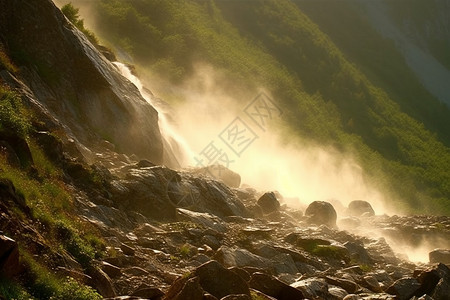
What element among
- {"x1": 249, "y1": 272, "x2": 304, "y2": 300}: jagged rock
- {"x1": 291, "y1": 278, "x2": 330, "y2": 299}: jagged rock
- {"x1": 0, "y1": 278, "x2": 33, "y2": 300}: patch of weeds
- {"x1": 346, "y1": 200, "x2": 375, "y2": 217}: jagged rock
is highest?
{"x1": 346, "y1": 200, "x2": 375, "y2": 217}: jagged rock

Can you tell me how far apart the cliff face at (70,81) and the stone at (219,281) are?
11953 mm

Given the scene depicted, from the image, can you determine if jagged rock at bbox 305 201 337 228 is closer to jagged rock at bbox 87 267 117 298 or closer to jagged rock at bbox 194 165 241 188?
jagged rock at bbox 194 165 241 188

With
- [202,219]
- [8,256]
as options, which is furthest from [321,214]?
[8,256]

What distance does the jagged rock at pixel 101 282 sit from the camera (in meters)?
13.0

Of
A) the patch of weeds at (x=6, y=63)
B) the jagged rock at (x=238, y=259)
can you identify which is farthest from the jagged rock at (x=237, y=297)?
the patch of weeds at (x=6, y=63)

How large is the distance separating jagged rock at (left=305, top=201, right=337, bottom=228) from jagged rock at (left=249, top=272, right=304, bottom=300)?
19.2m

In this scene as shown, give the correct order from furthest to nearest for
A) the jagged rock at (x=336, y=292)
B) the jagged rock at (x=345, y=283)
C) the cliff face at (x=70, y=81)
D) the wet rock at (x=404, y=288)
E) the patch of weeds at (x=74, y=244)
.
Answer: the cliff face at (x=70, y=81) → the wet rock at (x=404, y=288) → the jagged rock at (x=345, y=283) → the jagged rock at (x=336, y=292) → the patch of weeds at (x=74, y=244)

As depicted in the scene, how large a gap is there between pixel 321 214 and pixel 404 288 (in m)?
15.0

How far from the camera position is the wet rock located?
20.2 m

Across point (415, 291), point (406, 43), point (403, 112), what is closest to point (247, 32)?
point (403, 112)

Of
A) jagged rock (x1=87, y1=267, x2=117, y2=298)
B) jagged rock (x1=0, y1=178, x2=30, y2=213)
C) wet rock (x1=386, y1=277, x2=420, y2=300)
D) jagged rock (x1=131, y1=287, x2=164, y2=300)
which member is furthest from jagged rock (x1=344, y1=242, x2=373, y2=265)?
jagged rock (x1=0, y1=178, x2=30, y2=213)

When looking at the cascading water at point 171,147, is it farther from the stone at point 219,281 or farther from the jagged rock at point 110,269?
the stone at point 219,281

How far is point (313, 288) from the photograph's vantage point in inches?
693

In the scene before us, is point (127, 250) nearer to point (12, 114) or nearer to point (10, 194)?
point (10, 194)
